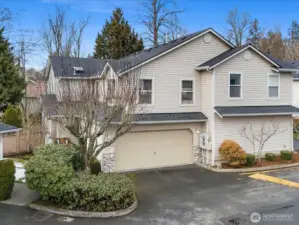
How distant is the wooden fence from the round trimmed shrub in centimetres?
1092

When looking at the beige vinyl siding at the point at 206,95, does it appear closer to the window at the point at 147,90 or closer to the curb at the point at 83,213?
the window at the point at 147,90

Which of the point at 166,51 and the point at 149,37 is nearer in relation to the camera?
the point at 166,51

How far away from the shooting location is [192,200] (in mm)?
10711

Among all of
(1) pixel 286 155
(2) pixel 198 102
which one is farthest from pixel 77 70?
(1) pixel 286 155

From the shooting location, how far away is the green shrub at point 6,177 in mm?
10039

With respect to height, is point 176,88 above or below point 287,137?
above

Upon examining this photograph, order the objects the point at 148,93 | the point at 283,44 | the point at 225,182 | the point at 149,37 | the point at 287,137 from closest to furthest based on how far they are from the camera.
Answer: the point at 225,182
the point at 148,93
the point at 287,137
the point at 149,37
the point at 283,44

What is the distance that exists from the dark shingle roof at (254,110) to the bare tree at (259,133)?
2.29 feet

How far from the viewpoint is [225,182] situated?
42.3 feet

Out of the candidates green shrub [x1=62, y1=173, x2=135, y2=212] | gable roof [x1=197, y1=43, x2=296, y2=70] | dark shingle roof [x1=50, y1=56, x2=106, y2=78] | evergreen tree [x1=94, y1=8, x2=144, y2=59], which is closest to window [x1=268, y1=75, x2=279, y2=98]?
gable roof [x1=197, y1=43, x2=296, y2=70]

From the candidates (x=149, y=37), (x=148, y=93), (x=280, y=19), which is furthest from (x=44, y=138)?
(x=280, y=19)

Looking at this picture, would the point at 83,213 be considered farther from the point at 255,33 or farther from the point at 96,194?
the point at 255,33

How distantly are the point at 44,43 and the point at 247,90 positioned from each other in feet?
96.5

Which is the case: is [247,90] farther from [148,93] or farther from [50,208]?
[50,208]
